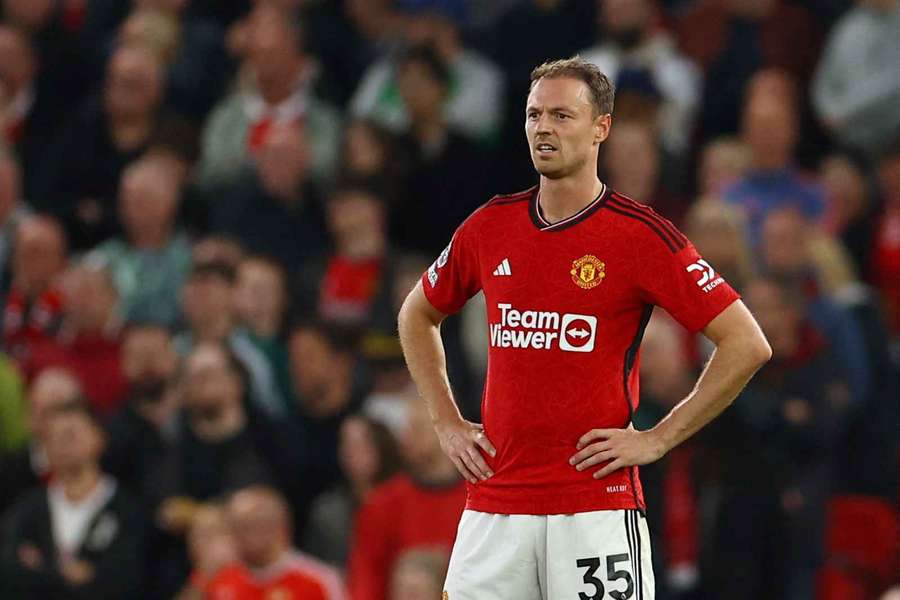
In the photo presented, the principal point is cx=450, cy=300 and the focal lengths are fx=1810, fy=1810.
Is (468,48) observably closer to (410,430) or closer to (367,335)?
(367,335)

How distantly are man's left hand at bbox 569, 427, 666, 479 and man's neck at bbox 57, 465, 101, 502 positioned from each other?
5.30 m

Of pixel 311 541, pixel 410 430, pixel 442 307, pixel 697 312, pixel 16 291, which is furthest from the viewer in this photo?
pixel 16 291

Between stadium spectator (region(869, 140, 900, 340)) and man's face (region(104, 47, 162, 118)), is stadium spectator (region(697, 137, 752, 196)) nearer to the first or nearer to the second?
stadium spectator (region(869, 140, 900, 340))

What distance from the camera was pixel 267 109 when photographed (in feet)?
40.1

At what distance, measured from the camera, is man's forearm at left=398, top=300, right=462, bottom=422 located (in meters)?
5.80

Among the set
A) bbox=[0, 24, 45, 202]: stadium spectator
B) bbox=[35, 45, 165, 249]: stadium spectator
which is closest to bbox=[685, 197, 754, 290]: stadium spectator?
Result: bbox=[35, 45, 165, 249]: stadium spectator

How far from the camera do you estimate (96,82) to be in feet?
44.0

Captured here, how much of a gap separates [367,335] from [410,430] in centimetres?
122

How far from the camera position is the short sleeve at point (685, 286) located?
17.5 ft

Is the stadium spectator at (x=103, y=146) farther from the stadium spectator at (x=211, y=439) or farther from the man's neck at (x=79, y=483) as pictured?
the man's neck at (x=79, y=483)

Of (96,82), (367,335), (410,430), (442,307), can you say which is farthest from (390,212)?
(442,307)

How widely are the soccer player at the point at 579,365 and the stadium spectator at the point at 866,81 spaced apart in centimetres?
595

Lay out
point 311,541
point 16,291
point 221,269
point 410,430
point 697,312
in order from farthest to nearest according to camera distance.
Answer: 1. point 16,291
2. point 221,269
3. point 311,541
4. point 410,430
5. point 697,312

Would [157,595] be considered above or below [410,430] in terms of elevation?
below
